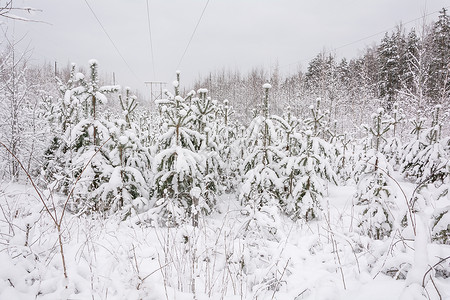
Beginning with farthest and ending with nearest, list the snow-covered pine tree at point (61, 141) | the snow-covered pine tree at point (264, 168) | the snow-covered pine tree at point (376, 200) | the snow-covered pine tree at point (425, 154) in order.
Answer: the snow-covered pine tree at point (425, 154)
the snow-covered pine tree at point (61, 141)
the snow-covered pine tree at point (264, 168)
the snow-covered pine tree at point (376, 200)

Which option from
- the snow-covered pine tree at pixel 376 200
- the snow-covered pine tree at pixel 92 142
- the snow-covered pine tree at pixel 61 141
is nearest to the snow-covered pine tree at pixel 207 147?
the snow-covered pine tree at pixel 92 142

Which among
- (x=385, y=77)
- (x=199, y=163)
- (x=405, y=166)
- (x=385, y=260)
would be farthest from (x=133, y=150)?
(x=385, y=77)

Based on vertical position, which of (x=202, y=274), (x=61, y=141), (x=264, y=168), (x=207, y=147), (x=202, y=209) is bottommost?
(x=202, y=209)

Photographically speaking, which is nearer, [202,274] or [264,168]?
[202,274]

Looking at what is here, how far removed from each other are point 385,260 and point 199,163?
427 cm

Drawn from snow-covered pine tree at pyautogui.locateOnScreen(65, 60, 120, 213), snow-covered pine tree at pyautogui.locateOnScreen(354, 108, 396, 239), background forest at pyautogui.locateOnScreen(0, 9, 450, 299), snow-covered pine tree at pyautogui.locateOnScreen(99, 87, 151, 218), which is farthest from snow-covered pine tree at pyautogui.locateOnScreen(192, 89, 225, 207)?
snow-covered pine tree at pyautogui.locateOnScreen(354, 108, 396, 239)

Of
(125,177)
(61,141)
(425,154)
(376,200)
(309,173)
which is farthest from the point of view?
(425,154)

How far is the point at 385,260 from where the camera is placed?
2092 mm

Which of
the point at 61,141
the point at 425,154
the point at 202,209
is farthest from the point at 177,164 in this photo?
the point at 425,154

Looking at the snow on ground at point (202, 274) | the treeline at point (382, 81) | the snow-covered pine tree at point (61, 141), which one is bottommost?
the snow on ground at point (202, 274)

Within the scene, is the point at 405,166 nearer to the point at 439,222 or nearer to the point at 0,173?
the point at 439,222

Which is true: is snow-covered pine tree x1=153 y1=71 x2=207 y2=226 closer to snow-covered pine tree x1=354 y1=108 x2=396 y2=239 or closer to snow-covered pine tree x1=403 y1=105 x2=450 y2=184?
snow-covered pine tree x1=354 y1=108 x2=396 y2=239

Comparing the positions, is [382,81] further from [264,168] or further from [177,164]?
[177,164]

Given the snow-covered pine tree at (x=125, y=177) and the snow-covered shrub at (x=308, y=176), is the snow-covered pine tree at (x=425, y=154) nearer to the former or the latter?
the snow-covered shrub at (x=308, y=176)
